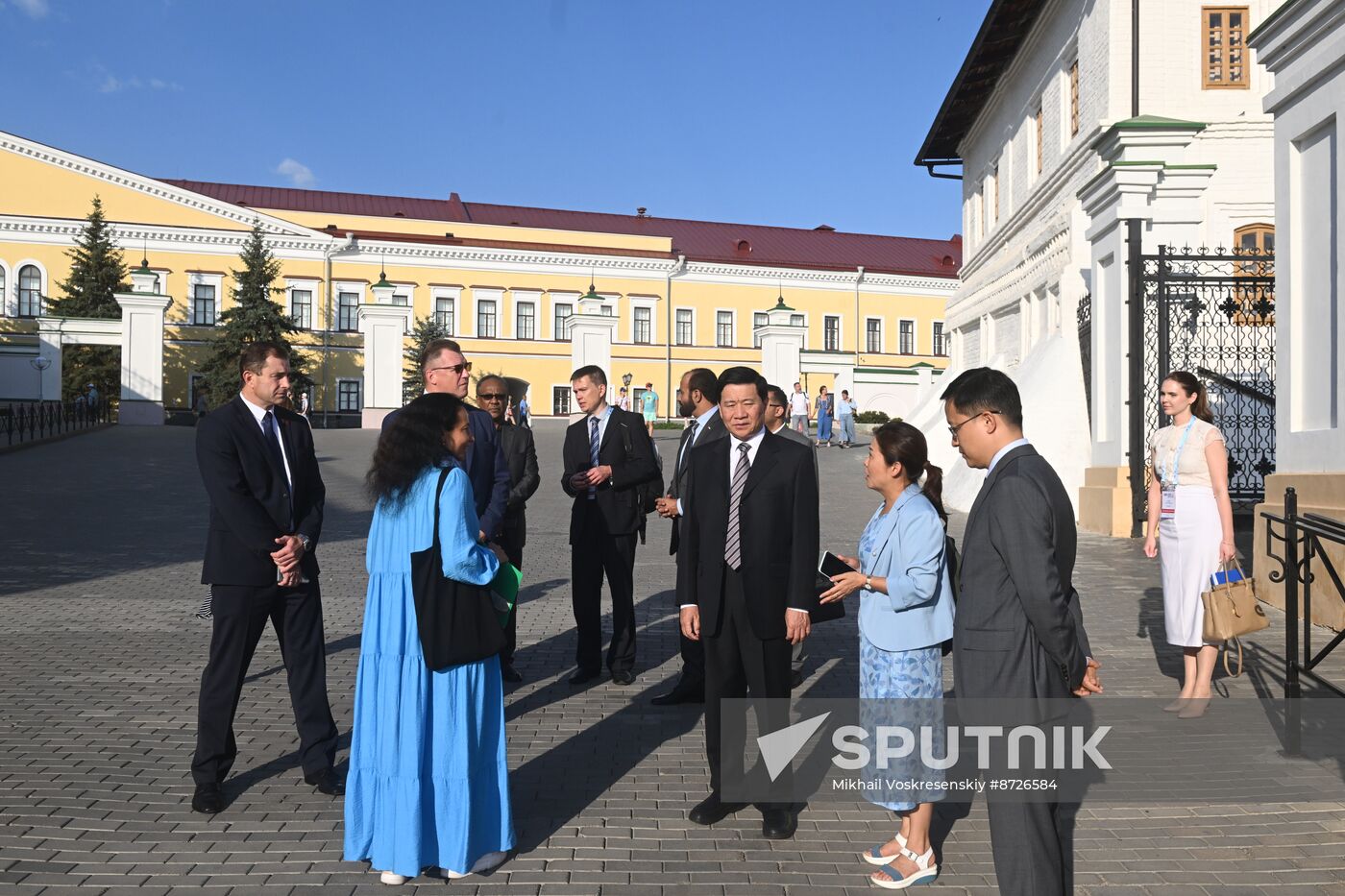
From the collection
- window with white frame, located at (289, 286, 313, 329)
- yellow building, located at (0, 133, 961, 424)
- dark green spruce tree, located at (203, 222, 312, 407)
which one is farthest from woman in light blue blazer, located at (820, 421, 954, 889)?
window with white frame, located at (289, 286, 313, 329)

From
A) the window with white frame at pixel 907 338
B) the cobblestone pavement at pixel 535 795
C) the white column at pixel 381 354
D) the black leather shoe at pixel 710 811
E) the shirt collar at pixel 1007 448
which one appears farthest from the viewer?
the window with white frame at pixel 907 338

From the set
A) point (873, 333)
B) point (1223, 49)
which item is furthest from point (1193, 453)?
point (873, 333)

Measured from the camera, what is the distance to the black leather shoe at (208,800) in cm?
507

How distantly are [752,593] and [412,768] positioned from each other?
1608mm

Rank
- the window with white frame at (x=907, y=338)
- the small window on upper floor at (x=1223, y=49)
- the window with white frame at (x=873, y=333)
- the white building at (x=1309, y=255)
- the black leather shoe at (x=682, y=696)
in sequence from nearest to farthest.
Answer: the black leather shoe at (x=682, y=696) → the white building at (x=1309, y=255) → the small window on upper floor at (x=1223, y=49) → the window with white frame at (x=873, y=333) → the window with white frame at (x=907, y=338)

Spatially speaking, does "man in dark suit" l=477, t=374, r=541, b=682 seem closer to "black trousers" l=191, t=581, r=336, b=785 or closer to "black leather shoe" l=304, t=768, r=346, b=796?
"black trousers" l=191, t=581, r=336, b=785

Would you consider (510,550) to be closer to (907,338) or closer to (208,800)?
(208,800)

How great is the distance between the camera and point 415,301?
57625 millimetres

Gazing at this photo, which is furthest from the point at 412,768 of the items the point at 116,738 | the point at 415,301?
the point at 415,301

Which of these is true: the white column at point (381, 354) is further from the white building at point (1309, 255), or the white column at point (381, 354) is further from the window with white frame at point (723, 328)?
the white building at point (1309, 255)

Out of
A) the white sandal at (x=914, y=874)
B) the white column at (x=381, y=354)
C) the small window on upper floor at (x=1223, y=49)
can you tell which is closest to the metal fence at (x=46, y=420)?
the white column at (x=381, y=354)

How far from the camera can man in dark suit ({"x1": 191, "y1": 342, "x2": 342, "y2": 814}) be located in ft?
17.3

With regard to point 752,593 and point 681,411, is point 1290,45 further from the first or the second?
point 752,593

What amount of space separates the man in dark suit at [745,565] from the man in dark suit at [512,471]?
263 cm
